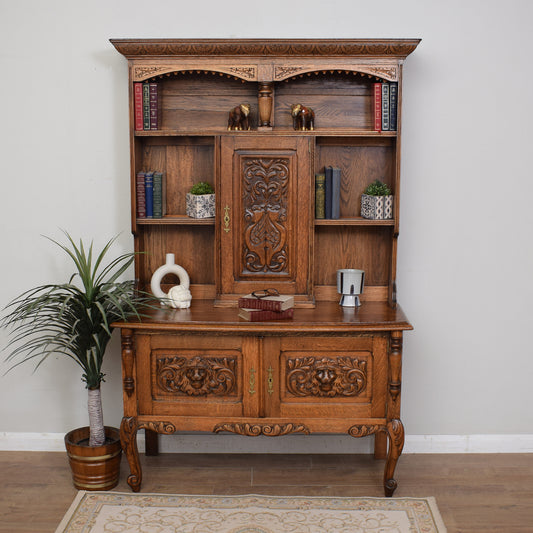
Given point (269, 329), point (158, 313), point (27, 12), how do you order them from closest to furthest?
point (269, 329)
point (158, 313)
point (27, 12)

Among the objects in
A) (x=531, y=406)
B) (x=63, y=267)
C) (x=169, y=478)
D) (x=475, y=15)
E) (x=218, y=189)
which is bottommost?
(x=169, y=478)

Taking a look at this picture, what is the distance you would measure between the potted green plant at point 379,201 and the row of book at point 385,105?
30 cm

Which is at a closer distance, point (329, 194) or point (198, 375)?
point (198, 375)

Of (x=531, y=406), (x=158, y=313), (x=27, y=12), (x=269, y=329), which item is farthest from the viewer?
(x=531, y=406)

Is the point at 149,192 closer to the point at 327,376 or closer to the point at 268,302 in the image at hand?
the point at 268,302

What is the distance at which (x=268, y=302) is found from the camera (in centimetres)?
335

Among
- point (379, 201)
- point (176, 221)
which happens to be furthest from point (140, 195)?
point (379, 201)

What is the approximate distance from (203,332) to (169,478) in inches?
35.1

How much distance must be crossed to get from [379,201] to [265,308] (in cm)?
82

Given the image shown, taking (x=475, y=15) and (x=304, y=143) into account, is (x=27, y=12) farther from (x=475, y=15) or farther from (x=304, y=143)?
(x=475, y=15)

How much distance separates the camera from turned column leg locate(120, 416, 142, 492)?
3400 mm

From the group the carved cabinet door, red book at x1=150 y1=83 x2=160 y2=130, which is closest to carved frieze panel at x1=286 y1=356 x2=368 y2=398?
the carved cabinet door

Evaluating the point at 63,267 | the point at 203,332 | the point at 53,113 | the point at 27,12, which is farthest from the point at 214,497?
the point at 27,12

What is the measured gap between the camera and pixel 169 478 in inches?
145
